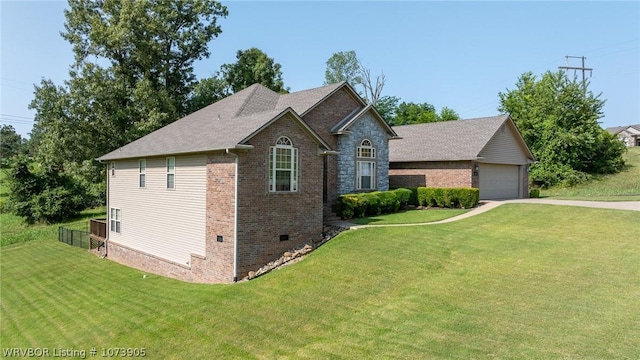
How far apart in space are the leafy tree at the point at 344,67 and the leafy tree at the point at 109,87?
27580mm

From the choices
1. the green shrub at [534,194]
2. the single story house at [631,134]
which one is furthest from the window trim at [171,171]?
the single story house at [631,134]

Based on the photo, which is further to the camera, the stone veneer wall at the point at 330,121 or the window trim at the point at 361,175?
the window trim at the point at 361,175

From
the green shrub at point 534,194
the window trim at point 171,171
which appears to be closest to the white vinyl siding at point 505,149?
the green shrub at point 534,194

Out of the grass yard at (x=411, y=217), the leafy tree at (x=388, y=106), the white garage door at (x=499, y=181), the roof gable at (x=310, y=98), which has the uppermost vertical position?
the leafy tree at (x=388, y=106)

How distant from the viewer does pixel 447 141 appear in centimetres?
2553

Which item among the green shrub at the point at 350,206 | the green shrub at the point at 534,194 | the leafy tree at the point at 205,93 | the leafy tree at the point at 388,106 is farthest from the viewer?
the leafy tree at the point at 388,106

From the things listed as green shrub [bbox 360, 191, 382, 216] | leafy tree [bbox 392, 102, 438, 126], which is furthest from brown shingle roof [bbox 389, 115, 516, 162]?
leafy tree [bbox 392, 102, 438, 126]

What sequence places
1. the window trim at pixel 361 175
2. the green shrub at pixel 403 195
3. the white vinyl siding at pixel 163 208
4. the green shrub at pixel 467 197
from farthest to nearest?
the green shrub at pixel 403 195 < the window trim at pixel 361 175 < the green shrub at pixel 467 197 < the white vinyl siding at pixel 163 208

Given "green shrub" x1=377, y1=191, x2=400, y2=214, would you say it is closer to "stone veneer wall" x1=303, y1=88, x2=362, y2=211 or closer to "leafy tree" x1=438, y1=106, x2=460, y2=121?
"stone veneer wall" x1=303, y1=88, x2=362, y2=211

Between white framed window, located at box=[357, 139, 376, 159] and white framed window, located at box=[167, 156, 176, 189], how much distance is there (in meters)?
9.41

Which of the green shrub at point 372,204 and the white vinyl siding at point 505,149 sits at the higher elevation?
the white vinyl siding at point 505,149

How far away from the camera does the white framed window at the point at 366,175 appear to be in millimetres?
21319

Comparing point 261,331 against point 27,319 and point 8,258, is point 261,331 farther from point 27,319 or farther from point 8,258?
point 8,258

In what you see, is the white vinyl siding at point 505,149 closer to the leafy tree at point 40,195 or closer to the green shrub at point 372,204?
the green shrub at point 372,204
